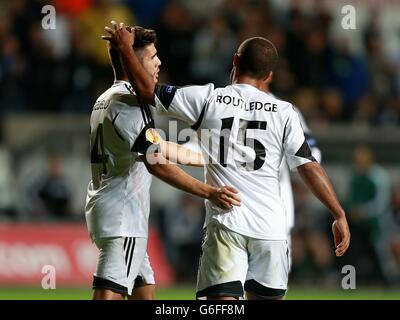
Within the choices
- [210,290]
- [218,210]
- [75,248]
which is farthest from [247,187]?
Result: [75,248]

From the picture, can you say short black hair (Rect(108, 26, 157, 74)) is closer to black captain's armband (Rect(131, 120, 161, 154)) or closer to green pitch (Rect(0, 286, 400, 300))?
black captain's armband (Rect(131, 120, 161, 154))

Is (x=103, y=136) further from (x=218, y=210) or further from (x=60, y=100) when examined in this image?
(x=60, y=100)

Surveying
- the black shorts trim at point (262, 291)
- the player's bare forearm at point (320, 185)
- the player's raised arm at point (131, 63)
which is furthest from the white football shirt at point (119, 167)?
the player's bare forearm at point (320, 185)

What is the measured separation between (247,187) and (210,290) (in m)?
0.75

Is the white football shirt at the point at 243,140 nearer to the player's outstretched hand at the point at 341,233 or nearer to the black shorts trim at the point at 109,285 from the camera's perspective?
the player's outstretched hand at the point at 341,233

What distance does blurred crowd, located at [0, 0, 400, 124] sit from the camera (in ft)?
55.2

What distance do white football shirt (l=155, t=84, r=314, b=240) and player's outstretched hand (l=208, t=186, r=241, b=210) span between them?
84 mm

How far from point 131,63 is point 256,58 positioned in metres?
0.87

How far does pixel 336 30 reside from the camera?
1877cm

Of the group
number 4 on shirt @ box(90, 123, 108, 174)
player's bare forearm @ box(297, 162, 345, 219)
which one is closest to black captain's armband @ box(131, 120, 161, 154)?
number 4 on shirt @ box(90, 123, 108, 174)

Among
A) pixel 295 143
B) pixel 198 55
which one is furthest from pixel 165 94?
pixel 198 55

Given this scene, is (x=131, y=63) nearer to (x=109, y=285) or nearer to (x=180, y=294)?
(x=109, y=285)

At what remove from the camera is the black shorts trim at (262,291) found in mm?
7215
